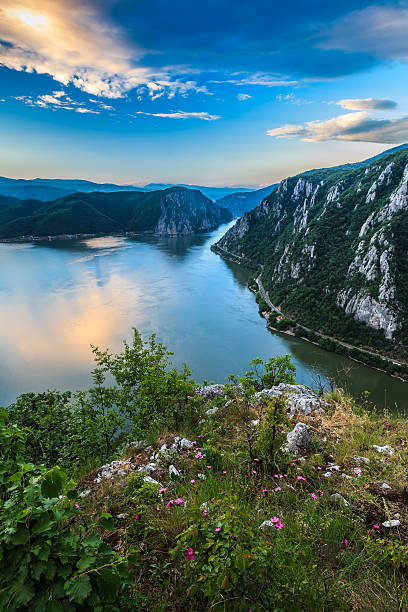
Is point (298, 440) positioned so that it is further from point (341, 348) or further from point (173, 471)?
point (341, 348)

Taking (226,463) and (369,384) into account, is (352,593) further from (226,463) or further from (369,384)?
(369,384)

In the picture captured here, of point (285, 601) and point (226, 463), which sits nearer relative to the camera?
point (285, 601)

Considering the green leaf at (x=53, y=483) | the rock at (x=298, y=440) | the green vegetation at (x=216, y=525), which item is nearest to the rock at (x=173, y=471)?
the green vegetation at (x=216, y=525)

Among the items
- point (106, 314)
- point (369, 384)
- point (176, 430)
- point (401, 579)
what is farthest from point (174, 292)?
point (401, 579)

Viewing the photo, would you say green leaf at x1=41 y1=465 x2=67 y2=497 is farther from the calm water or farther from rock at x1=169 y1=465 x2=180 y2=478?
the calm water

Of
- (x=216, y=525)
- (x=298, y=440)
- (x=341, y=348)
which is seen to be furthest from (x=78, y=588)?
(x=341, y=348)

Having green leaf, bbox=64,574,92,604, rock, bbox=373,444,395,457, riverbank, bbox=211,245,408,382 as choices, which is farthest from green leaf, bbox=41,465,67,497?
riverbank, bbox=211,245,408,382
